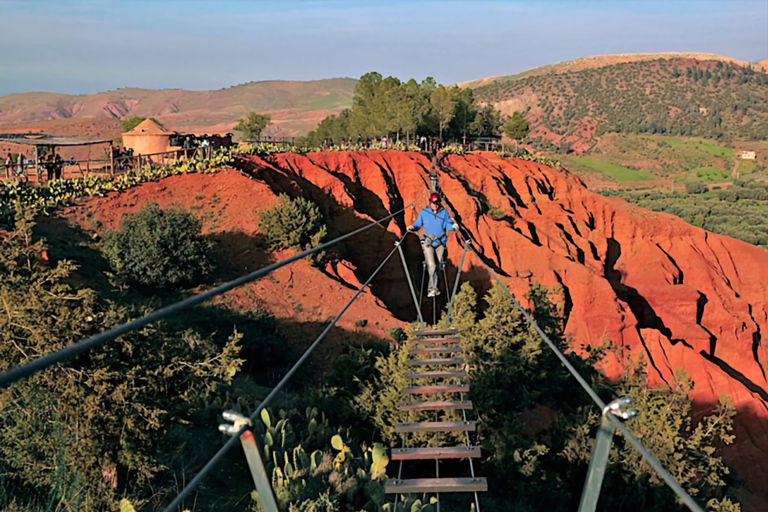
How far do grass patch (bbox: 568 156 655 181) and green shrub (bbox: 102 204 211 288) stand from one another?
92.9 metres

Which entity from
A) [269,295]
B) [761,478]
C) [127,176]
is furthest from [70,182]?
[761,478]

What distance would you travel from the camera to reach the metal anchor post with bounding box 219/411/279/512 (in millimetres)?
2874

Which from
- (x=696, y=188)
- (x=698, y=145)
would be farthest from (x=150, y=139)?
(x=698, y=145)

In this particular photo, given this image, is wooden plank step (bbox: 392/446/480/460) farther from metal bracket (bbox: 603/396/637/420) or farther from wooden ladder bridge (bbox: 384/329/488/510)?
metal bracket (bbox: 603/396/637/420)

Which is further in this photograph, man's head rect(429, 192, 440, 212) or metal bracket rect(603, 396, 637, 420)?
man's head rect(429, 192, 440, 212)

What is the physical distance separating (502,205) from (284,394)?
26.0 metres

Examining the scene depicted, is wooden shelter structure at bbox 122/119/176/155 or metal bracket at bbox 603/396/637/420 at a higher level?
wooden shelter structure at bbox 122/119/176/155

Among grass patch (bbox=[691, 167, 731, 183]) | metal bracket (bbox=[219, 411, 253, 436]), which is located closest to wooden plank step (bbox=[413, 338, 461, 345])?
metal bracket (bbox=[219, 411, 253, 436])

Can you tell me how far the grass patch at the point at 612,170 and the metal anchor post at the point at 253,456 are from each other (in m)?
108

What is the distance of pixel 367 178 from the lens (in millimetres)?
37000

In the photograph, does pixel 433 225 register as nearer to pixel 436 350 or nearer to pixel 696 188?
pixel 436 350

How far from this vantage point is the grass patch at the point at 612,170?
346ft

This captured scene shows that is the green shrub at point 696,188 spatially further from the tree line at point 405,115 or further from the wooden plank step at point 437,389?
the wooden plank step at point 437,389

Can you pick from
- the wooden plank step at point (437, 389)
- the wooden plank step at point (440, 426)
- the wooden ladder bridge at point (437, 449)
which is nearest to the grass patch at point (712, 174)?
the wooden ladder bridge at point (437, 449)
